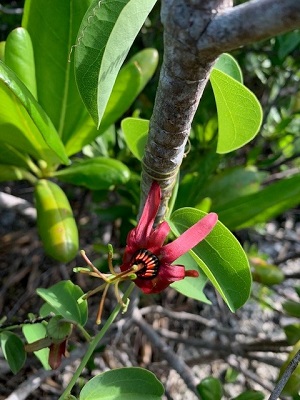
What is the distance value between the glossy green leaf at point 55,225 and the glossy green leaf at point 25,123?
8 centimetres

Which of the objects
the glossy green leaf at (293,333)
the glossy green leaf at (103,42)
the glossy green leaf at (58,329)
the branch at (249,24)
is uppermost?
→ the branch at (249,24)

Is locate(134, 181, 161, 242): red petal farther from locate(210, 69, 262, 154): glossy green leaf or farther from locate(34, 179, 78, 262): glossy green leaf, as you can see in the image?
locate(34, 179, 78, 262): glossy green leaf

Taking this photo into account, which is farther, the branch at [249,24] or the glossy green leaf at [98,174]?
the glossy green leaf at [98,174]

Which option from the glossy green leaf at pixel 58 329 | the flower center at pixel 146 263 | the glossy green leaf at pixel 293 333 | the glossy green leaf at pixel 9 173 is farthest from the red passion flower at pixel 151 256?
the glossy green leaf at pixel 293 333

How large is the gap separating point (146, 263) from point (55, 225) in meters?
0.42

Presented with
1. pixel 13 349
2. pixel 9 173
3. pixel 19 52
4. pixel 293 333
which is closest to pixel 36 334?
pixel 13 349

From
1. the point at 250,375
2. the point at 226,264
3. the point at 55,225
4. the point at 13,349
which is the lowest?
the point at 250,375

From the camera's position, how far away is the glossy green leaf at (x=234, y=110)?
0.78 meters

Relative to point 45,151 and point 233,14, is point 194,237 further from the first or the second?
point 45,151

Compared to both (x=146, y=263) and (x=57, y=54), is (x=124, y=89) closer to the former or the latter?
(x=57, y=54)

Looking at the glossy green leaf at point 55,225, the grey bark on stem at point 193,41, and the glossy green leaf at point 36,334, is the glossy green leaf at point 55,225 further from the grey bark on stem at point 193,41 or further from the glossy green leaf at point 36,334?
the grey bark on stem at point 193,41

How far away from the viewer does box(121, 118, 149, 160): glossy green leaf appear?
983 mm

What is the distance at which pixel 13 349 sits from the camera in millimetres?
1034

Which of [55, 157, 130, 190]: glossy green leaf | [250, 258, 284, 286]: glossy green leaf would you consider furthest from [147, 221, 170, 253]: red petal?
[250, 258, 284, 286]: glossy green leaf
